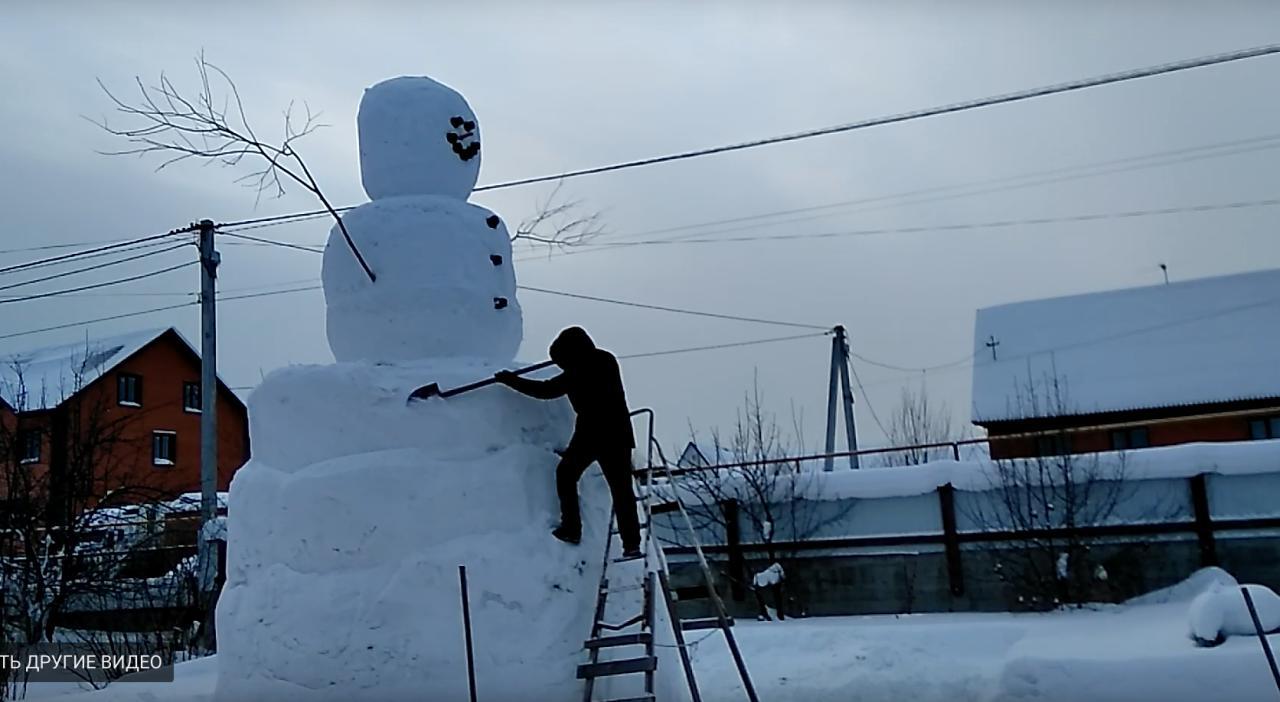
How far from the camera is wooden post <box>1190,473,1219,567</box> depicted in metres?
12.1

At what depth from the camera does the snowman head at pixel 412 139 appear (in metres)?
7.48

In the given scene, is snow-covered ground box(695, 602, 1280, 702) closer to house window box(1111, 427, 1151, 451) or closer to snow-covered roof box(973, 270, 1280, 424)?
house window box(1111, 427, 1151, 451)

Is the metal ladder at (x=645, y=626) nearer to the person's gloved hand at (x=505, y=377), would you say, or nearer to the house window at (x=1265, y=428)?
the person's gloved hand at (x=505, y=377)

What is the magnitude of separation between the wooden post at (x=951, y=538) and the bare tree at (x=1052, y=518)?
0.29 m

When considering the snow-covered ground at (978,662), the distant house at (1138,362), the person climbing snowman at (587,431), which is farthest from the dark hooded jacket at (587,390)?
the distant house at (1138,362)

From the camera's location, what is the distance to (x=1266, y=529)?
12023 millimetres

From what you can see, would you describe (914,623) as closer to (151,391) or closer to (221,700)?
(221,700)

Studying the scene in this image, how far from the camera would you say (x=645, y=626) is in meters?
6.36

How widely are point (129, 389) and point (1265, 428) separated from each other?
89.0 feet

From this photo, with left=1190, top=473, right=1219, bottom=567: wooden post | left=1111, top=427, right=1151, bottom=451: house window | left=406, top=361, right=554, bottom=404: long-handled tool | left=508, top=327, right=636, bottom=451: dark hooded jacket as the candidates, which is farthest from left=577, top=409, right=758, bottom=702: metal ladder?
left=1111, top=427, right=1151, bottom=451: house window

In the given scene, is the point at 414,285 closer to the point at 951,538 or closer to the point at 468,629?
the point at 468,629

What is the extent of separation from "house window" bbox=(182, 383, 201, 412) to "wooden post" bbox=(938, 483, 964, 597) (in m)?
24.9

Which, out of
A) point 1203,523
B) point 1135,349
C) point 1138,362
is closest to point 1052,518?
point 1203,523

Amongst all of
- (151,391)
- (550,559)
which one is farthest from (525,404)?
(151,391)
